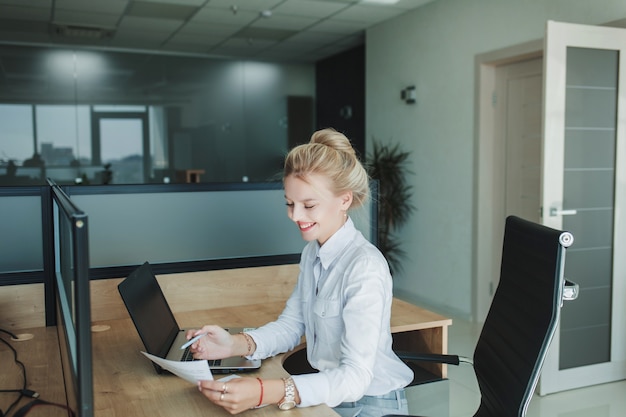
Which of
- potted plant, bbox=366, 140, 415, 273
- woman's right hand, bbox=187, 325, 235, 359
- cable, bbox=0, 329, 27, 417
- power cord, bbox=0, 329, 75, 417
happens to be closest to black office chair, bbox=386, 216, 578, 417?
woman's right hand, bbox=187, 325, 235, 359

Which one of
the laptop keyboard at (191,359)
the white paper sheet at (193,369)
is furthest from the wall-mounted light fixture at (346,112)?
the white paper sheet at (193,369)

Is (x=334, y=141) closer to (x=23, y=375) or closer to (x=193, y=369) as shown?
(x=193, y=369)

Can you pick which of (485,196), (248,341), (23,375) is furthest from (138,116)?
(248,341)

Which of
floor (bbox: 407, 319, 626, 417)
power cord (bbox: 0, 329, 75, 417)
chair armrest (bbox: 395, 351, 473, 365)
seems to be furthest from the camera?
floor (bbox: 407, 319, 626, 417)

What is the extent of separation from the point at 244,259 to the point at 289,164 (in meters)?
0.97

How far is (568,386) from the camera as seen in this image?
3.65 meters

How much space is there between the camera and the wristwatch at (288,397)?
142 centimetres

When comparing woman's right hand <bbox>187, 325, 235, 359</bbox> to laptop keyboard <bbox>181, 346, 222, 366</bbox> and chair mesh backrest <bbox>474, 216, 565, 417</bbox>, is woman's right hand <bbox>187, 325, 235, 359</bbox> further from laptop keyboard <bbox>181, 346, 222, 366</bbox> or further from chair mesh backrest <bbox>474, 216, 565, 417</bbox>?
chair mesh backrest <bbox>474, 216, 565, 417</bbox>

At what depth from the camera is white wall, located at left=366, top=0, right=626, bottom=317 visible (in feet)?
15.9

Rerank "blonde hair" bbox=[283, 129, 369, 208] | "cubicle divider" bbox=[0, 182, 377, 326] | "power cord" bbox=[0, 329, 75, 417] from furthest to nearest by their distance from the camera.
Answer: "cubicle divider" bbox=[0, 182, 377, 326] → "blonde hair" bbox=[283, 129, 369, 208] → "power cord" bbox=[0, 329, 75, 417]

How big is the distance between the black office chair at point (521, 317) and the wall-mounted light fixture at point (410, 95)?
4.17 m

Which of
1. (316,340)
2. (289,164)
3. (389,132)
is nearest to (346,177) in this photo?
(289,164)

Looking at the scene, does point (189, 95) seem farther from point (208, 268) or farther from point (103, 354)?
point (103, 354)

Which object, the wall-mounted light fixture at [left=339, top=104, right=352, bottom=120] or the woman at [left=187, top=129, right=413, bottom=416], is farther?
the wall-mounted light fixture at [left=339, top=104, right=352, bottom=120]
